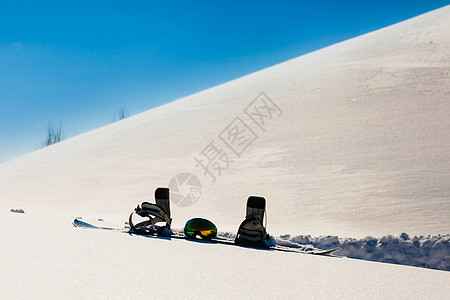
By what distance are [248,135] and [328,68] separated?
463 centimetres

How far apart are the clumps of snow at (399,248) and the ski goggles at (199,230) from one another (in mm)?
671

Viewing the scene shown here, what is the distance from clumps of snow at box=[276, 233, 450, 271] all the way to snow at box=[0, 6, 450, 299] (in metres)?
0.01

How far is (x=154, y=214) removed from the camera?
3.38 meters

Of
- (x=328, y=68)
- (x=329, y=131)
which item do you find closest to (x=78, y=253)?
(x=329, y=131)

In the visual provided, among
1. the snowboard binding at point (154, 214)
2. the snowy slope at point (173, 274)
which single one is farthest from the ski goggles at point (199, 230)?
the snowy slope at point (173, 274)

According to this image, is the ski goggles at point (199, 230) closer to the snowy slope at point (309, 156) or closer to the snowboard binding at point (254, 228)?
the snowboard binding at point (254, 228)

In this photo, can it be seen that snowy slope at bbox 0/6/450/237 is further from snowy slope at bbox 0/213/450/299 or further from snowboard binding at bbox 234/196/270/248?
snowy slope at bbox 0/213/450/299

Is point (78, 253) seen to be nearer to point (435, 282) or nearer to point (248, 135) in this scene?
point (435, 282)

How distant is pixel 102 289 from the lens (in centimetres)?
145

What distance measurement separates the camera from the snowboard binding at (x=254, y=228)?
3.04m

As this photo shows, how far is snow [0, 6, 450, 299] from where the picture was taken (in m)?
1.76

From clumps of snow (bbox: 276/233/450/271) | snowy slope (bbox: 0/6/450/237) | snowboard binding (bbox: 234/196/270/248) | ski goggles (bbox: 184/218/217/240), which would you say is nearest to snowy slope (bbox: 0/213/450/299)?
snowboard binding (bbox: 234/196/270/248)

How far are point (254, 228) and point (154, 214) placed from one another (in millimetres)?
947

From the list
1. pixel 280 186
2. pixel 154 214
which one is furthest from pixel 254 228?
pixel 280 186
